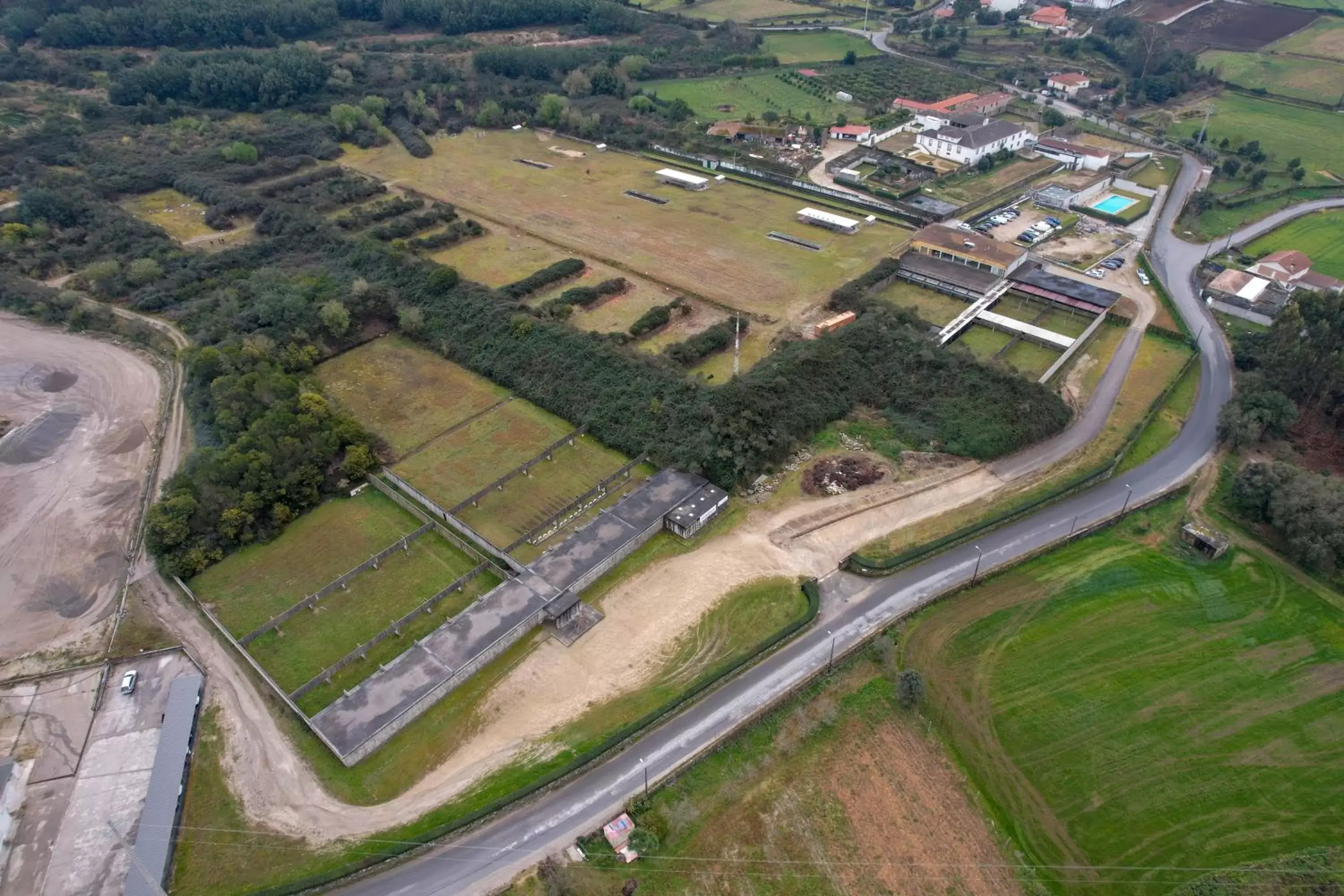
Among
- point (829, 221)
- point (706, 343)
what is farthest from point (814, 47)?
point (706, 343)

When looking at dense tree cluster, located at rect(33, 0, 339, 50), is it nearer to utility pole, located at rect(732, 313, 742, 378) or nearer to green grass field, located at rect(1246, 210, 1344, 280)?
utility pole, located at rect(732, 313, 742, 378)

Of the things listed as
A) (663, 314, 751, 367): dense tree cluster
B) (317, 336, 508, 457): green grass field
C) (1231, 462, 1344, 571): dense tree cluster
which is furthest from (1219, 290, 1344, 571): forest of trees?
(317, 336, 508, 457): green grass field

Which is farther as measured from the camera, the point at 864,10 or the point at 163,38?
the point at 864,10

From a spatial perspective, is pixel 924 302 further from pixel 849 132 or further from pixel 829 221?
pixel 849 132

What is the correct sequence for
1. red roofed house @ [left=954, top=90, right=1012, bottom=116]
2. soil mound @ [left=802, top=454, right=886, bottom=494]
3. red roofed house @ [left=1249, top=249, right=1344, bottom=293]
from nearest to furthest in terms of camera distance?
soil mound @ [left=802, top=454, right=886, bottom=494] < red roofed house @ [left=1249, top=249, right=1344, bottom=293] < red roofed house @ [left=954, top=90, right=1012, bottom=116]

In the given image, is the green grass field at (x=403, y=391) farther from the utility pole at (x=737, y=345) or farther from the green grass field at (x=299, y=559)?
the utility pole at (x=737, y=345)

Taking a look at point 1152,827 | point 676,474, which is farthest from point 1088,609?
point 676,474

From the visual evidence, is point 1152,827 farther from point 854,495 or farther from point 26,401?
point 26,401
